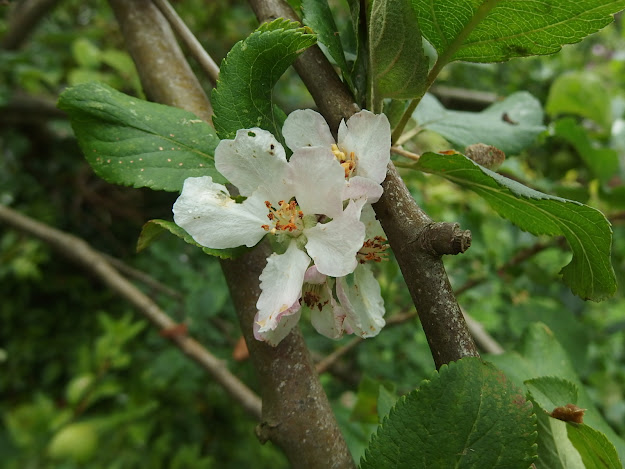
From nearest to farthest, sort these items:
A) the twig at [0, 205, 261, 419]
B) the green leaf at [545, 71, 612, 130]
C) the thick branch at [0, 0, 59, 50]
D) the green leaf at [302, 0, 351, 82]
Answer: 1. the green leaf at [302, 0, 351, 82]
2. the twig at [0, 205, 261, 419]
3. the green leaf at [545, 71, 612, 130]
4. the thick branch at [0, 0, 59, 50]

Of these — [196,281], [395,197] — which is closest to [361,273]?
[395,197]

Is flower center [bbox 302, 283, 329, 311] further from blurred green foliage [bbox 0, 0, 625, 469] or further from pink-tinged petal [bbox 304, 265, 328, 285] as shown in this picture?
blurred green foliage [bbox 0, 0, 625, 469]

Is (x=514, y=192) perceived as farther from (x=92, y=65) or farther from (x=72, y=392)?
(x=92, y=65)

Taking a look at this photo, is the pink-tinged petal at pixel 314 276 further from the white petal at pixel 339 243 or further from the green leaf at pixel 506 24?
the green leaf at pixel 506 24

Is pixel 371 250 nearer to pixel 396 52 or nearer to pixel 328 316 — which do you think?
pixel 328 316

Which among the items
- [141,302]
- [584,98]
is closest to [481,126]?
[584,98]

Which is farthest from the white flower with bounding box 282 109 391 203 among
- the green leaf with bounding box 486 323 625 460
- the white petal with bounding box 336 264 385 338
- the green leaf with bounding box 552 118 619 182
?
the green leaf with bounding box 552 118 619 182

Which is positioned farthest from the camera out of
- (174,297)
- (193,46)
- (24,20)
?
(24,20)
